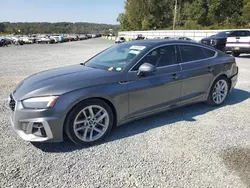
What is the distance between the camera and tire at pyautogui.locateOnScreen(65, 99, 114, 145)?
3160 mm

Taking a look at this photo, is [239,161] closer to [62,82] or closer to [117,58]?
[117,58]

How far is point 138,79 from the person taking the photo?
362cm

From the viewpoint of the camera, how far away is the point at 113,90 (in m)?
3.38

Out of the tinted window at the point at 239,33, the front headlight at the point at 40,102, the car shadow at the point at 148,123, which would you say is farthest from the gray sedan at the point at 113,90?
the tinted window at the point at 239,33

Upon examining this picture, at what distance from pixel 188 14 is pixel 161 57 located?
5028cm

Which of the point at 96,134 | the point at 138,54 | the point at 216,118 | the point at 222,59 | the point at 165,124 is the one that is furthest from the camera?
the point at 222,59

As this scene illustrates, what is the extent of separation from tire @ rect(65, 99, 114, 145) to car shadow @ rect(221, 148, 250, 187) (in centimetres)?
167

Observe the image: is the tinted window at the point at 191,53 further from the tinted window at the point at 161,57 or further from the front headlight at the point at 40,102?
the front headlight at the point at 40,102

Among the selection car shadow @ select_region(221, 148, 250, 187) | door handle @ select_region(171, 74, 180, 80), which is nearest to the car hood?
door handle @ select_region(171, 74, 180, 80)

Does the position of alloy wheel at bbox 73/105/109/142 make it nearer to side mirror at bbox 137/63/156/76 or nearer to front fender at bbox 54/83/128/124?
front fender at bbox 54/83/128/124

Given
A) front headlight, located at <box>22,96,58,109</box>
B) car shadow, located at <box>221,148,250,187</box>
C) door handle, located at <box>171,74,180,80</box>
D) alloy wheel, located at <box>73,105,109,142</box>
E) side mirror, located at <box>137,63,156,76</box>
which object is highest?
side mirror, located at <box>137,63,156,76</box>

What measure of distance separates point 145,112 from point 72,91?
1.33 meters

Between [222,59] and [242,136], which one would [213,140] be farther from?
[222,59]

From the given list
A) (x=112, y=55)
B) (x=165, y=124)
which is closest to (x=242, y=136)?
(x=165, y=124)
